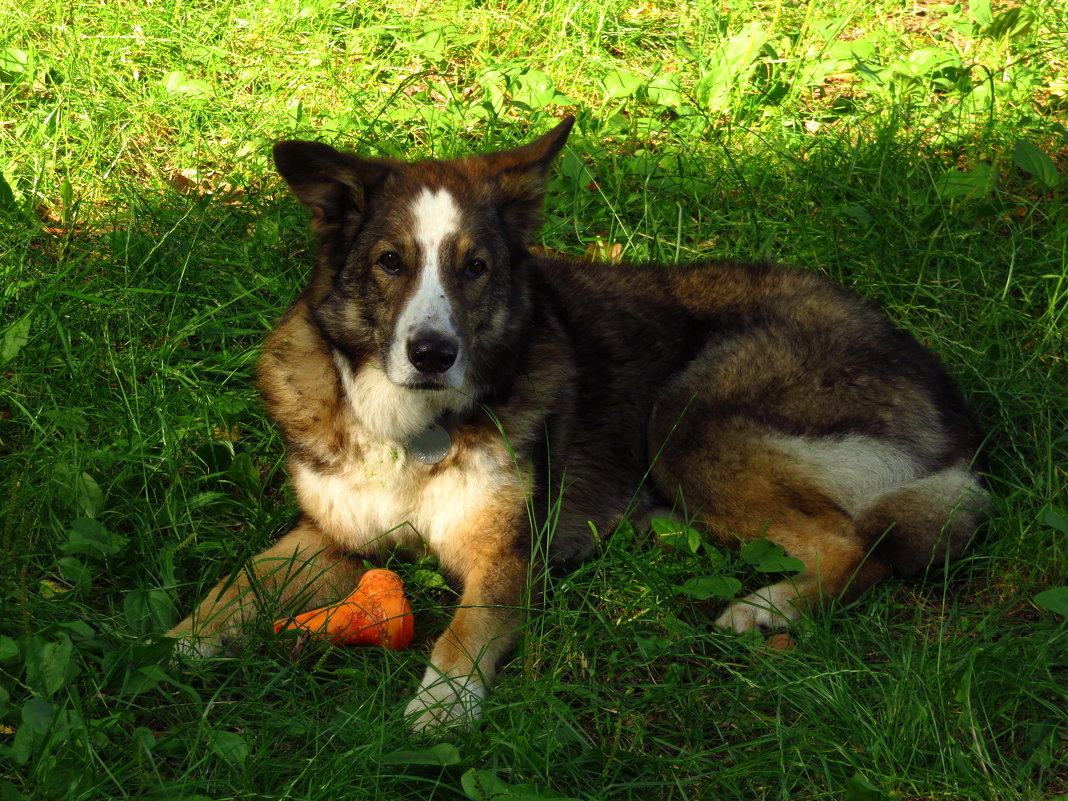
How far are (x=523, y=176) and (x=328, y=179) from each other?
2.13ft

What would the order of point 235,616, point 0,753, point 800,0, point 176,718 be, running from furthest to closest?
point 800,0 < point 235,616 < point 176,718 < point 0,753

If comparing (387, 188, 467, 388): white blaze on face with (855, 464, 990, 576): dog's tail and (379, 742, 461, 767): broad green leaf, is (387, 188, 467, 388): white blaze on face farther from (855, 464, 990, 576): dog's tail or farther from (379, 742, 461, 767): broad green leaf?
(855, 464, 990, 576): dog's tail

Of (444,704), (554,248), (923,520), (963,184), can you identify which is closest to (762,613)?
(923,520)

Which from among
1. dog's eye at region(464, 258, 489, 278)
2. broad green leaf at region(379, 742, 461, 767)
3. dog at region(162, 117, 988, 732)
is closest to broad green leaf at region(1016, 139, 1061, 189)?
dog at region(162, 117, 988, 732)

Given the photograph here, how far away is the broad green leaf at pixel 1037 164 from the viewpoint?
184 inches

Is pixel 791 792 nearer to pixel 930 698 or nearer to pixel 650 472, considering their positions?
pixel 930 698

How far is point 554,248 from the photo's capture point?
16.4 ft

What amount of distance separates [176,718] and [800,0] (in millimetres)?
5522

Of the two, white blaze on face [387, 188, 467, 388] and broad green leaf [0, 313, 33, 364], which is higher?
white blaze on face [387, 188, 467, 388]

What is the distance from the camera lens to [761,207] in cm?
504

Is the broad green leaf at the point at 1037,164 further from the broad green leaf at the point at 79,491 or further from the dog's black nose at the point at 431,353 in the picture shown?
the broad green leaf at the point at 79,491

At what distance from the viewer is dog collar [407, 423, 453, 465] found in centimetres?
345

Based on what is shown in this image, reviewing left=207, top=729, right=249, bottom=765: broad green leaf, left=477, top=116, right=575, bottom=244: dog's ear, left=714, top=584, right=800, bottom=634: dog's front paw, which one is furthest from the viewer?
left=477, top=116, right=575, bottom=244: dog's ear

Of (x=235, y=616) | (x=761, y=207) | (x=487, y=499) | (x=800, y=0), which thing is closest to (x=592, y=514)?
(x=487, y=499)
